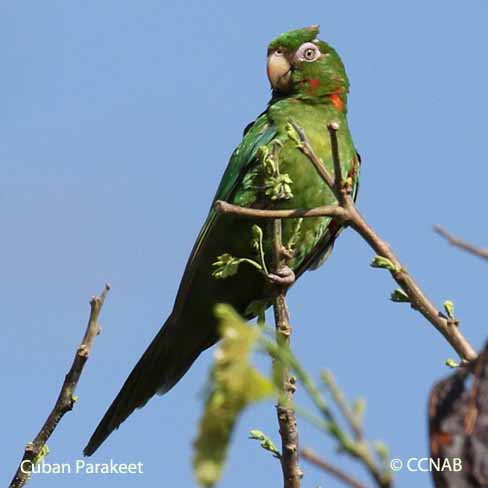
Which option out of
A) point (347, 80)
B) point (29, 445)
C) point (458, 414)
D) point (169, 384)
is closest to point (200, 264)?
point (169, 384)

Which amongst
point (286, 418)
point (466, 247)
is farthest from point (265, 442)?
point (466, 247)

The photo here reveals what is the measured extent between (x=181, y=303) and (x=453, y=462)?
450 cm

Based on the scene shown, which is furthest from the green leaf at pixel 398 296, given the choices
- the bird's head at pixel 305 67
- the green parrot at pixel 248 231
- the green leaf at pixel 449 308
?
the bird's head at pixel 305 67

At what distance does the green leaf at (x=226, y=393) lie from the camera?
1071mm

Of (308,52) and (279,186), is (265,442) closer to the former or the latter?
(279,186)

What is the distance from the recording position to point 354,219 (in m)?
2.02

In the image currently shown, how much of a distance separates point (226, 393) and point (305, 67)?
17.7ft

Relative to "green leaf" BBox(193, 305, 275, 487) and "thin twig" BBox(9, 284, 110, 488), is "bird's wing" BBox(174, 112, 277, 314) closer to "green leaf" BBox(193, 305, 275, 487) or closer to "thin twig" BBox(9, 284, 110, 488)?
"thin twig" BBox(9, 284, 110, 488)

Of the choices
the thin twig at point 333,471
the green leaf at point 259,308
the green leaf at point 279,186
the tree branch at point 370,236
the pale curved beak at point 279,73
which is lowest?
the thin twig at point 333,471

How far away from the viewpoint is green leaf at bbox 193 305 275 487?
107cm

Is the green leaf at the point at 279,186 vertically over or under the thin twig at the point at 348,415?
over

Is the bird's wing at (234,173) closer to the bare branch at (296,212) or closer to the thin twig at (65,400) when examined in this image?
the thin twig at (65,400)

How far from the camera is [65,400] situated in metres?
2.68

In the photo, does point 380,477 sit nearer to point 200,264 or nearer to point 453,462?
point 453,462
